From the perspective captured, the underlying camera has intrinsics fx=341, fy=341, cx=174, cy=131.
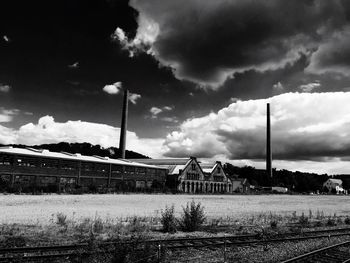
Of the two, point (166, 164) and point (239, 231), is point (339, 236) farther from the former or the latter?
point (166, 164)

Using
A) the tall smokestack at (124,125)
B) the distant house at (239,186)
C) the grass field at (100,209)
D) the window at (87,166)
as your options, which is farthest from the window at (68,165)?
the distant house at (239,186)

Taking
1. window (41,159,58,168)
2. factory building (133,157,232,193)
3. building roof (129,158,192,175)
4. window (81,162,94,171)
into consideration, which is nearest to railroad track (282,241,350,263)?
window (41,159,58,168)

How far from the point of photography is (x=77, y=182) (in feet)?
166

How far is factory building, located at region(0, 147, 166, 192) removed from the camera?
42.8 metres

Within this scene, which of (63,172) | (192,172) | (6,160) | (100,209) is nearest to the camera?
(100,209)

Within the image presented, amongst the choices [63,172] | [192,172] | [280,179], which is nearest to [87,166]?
[63,172]

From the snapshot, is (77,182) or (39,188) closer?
(39,188)

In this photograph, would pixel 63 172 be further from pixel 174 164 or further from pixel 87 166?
pixel 174 164

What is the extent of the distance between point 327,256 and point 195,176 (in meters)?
63.8

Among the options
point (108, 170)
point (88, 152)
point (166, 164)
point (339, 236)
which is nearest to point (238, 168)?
point (88, 152)

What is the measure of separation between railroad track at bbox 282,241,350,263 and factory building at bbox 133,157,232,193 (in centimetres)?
5546

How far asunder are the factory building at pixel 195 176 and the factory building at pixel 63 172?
6.72 m

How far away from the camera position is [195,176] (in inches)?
2921

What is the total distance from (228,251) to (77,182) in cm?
4285
